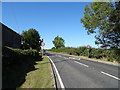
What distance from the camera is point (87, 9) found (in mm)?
26094

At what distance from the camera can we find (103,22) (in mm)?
22000

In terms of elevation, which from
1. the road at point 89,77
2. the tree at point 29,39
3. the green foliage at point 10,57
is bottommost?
the road at point 89,77

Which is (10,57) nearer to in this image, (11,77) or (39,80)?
(11,77)

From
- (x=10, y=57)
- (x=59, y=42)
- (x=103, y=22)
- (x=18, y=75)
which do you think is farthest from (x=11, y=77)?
(x=59, y=42)

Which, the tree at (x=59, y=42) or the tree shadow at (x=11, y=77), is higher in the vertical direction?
the tree at (x=59, y=42)

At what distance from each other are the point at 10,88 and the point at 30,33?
37.1 metres

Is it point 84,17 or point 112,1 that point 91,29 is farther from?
point 112,1

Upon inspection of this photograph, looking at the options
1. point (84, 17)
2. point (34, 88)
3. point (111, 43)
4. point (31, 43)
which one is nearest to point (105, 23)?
point (111, 43)

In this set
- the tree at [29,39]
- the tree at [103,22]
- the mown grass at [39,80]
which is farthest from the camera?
the tree at [29,39]

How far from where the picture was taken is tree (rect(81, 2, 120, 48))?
68.9 ft

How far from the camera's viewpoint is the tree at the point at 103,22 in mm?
20991

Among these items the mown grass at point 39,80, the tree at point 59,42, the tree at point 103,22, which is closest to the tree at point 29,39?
the tree at point 103,22

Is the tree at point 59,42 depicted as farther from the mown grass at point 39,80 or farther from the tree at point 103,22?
the mown grass at point 39,80

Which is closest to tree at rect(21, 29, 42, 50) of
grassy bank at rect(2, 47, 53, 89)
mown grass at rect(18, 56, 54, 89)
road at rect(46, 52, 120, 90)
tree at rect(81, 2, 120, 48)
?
tree at rect(81, 2, 120, 48)
